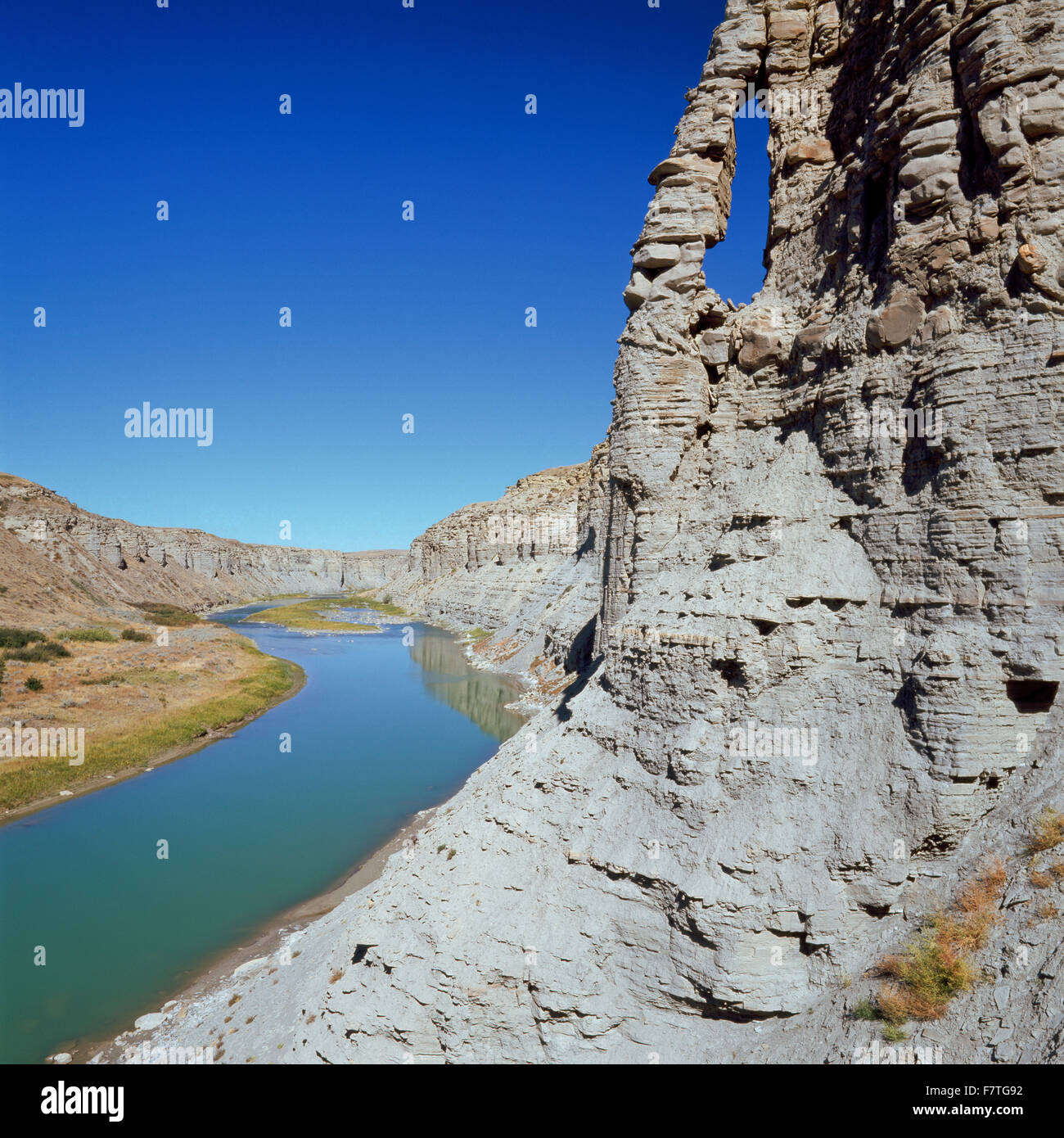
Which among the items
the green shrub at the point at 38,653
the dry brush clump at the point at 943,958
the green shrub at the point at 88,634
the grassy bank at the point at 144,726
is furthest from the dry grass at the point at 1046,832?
the green shrub at the point at 88,634

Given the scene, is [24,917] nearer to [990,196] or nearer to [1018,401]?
[1018,401]

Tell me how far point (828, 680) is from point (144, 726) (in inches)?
1496

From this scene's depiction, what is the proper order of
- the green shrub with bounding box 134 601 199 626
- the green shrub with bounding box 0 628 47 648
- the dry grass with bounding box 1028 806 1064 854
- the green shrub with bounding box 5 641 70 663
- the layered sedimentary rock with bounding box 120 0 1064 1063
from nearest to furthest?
the dry grass with bounding box 1028 806 1064 854
the layered sedimentary rock with bounding box 120 0 1064 1063
the green shrub with bounding box 5 641 70 663
the green shrub with bounding box 0 628 47 648
the green shrub with bounding box 134 601 199 626

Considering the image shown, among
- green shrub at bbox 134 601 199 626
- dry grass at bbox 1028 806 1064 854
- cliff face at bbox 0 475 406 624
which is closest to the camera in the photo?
dry grass at bbox 1028 806 1064 854

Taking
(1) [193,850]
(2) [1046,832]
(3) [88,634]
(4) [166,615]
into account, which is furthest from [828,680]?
(4) [166,615]

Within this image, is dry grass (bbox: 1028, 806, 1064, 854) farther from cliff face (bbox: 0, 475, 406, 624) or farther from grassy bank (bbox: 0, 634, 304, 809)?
cliff face (bbox: 0, 475, 406, 624)

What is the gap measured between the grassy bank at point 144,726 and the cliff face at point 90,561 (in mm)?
21885

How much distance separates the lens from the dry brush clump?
7832mm

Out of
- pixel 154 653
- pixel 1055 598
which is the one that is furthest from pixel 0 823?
pixel 1055 598

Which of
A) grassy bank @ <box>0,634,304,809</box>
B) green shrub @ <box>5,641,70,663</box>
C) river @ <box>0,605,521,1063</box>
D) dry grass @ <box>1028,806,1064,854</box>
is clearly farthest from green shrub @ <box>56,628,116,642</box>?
dry grass @ <box>1028,806,1064,854</box>

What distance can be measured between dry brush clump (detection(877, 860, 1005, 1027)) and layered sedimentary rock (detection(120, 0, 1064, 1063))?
0.66 ft

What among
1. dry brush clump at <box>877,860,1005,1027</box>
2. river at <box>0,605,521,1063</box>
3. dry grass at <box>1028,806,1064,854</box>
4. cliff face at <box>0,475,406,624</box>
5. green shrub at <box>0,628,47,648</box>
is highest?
cliff face at <box>0,475,406,624</box>

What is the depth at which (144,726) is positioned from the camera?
36.6m

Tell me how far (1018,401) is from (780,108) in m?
9.70
